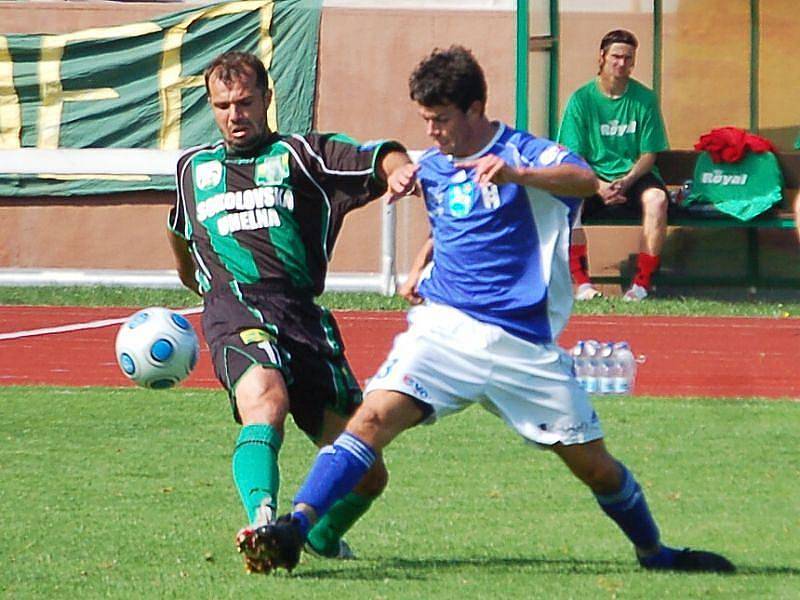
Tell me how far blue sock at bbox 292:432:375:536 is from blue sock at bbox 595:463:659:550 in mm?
845

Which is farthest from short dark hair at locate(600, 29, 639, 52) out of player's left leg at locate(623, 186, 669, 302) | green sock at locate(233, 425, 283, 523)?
green sock at locate(233, 425, 283, 523)

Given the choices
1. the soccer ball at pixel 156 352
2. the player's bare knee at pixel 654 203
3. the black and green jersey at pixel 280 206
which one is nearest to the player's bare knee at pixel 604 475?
the black and green jersey at pixel 280 206

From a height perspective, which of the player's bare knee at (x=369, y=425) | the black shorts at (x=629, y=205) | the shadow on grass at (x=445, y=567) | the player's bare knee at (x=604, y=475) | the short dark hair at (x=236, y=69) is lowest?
the shadow on grass at (x=445, y=567)

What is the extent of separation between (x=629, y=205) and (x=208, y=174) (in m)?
8.74

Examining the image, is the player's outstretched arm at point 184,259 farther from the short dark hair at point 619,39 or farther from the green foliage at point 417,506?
the short dark hair at point 619,39

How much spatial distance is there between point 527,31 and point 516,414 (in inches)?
376

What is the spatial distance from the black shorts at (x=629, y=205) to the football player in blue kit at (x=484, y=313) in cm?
878

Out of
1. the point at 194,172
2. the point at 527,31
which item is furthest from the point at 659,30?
the point at 194,172

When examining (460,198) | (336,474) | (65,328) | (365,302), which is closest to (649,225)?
(365,302)

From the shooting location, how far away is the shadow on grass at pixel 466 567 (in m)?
5.73

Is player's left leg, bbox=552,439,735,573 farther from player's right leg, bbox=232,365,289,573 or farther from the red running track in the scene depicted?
the red running track

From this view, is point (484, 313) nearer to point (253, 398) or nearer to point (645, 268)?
point (253, 398)

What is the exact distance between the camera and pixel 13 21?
54.4 feet

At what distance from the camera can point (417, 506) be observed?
7.06 meters
